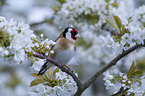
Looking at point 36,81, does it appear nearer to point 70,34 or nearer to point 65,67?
point 65,67

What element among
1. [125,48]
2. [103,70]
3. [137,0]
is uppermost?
[137,0]

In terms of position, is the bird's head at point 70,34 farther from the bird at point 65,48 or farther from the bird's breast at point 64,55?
the bird's breast at point 64,55

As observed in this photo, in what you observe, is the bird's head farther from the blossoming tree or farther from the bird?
the blossoming tree

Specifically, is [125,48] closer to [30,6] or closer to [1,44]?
[1,44]

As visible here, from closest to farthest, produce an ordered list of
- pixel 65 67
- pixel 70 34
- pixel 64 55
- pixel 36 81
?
pixel 36 81 < pixel 65 67 < pixel 64 55 < pixel 70 34

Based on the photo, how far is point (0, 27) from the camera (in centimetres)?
155

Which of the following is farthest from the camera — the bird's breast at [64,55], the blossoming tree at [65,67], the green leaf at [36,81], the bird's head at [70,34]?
the bird's head at [70,34]

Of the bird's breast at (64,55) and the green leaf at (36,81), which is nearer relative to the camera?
the green leaf at (36,81)

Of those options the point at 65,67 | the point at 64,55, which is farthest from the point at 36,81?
the point at 64,55

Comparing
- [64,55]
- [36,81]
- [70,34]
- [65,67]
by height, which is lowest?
[36,81]

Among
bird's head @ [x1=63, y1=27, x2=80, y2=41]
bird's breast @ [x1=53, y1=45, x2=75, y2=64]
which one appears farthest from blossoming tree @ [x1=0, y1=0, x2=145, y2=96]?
bird's head @ [x1=63, y1=27, x2=80, y2=41]

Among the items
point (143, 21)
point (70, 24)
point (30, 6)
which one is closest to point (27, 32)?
point (143, 21)

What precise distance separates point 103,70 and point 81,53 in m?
2.91

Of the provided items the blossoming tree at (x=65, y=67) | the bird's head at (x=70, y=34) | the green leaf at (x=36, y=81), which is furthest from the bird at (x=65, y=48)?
the green leaf at (x=36, y=81)
